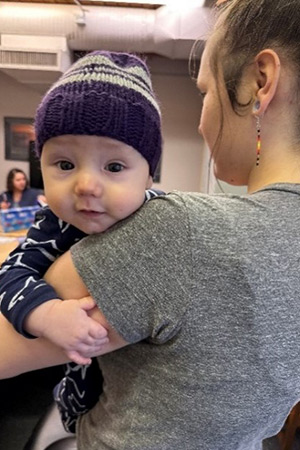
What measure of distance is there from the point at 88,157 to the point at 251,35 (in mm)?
327

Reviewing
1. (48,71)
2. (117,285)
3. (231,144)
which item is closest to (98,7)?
(48,71)

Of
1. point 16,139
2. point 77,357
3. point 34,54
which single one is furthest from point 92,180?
point 16,139

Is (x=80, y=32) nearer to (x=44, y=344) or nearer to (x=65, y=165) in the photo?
(x=65, y=165)

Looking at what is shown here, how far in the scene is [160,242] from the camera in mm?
564

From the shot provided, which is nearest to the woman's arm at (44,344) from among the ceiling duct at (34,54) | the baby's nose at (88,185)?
the baby's nose at (88,185)

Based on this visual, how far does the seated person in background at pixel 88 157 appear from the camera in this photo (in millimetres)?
621

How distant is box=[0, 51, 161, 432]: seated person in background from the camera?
621 millimetres

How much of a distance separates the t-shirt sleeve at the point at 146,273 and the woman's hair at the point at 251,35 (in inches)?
10.5

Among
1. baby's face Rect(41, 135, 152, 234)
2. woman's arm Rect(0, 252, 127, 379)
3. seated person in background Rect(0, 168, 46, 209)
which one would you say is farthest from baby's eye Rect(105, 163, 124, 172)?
seated person in background Rect(0, 168, 46, 209)

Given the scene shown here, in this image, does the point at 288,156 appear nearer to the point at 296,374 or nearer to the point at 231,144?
the point at 231,144

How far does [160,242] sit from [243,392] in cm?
25

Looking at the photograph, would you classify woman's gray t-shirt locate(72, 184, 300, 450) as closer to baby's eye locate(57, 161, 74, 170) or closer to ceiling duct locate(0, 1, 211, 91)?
baby's eye locate(57, 161, 74, 170)

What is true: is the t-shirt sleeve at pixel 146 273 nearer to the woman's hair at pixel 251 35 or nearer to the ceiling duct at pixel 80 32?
the woman's hair at pixel 251 35

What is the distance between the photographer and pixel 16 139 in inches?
227
